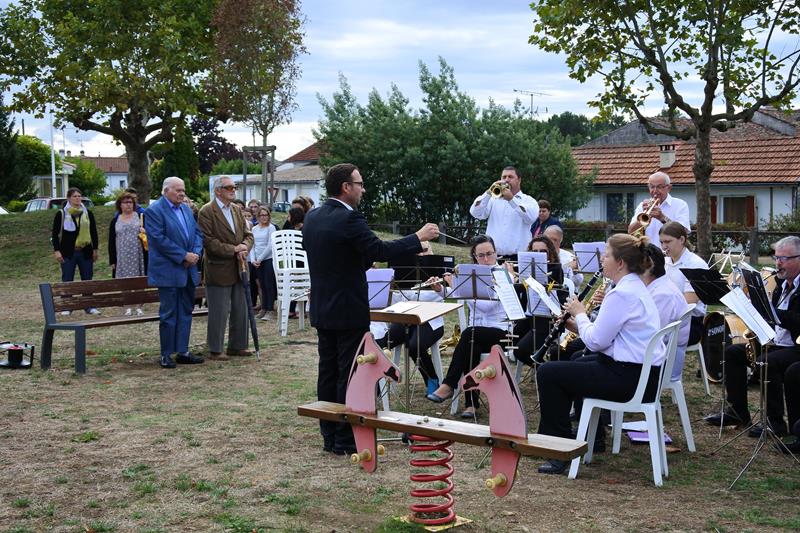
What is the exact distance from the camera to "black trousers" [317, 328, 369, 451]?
6.59m

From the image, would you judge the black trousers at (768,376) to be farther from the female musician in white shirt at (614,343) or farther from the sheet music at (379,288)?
the sheet music at (379,288)

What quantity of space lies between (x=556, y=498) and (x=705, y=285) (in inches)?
94.9

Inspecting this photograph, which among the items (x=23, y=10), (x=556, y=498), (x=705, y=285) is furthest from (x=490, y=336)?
(x=23, y=10)

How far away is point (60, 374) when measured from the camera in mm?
9734

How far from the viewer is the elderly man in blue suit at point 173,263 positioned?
10.1 metres

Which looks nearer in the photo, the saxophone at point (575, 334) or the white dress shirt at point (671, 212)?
the saxophone at point (575, 334)

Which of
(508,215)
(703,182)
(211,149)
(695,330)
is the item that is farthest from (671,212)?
(211,149)

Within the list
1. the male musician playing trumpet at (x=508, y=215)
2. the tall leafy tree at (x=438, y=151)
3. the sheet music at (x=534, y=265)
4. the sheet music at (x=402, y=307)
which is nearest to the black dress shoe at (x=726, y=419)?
the sheet music at (x=534, y=265)

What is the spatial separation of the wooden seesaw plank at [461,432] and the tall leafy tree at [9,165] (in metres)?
45.7

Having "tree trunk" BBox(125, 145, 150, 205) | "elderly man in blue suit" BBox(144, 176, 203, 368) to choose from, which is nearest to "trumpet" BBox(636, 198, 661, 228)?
"elderly man in blue suit" BBox(144, 176, 203, 368)

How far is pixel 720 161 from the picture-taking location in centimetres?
3578

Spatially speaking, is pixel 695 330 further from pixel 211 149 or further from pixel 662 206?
pixel 211 149

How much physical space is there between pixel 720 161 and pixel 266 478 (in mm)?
32963

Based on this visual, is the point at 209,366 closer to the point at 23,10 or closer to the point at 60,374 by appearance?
the point at 60,374
